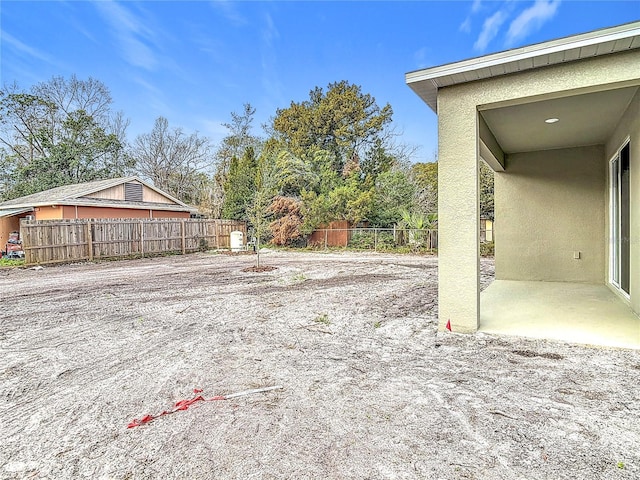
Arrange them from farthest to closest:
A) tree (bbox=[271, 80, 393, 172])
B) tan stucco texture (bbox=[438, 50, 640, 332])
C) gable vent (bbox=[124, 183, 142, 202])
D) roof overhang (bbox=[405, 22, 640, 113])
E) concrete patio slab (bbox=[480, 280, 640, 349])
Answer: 1. tree (bbox=[271, 80, 393, 172])
2. gable vent (bbox=[124, 183, 142, 202])
3. concrete patio slab (bbox=[480, 280, 640, 349])
4. tan stucco texture (bbox=[438, 50, 640, 332])
5. roof overhang (bbox=[405, 22, 640, 113])

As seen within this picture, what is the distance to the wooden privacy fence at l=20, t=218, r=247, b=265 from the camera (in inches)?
454

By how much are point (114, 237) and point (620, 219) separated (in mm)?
14437

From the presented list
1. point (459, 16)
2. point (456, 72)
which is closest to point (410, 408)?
point (456, 72)

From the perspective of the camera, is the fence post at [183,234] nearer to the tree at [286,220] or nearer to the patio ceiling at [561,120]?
the tree at [286,220]

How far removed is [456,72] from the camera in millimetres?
3822

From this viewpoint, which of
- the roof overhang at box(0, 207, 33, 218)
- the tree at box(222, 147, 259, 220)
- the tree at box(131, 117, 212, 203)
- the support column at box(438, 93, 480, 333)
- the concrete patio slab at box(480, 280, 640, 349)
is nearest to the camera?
the concrete patio slab at box(480, 280, 640, 349)

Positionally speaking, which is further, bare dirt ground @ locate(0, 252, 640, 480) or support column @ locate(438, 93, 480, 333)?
support column @ locate(438, 93, 480, 333)

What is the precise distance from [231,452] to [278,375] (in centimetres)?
106

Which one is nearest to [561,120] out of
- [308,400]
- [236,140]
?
[308,400]

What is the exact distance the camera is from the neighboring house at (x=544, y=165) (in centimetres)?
355

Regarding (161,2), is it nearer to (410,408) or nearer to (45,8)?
(45,8)

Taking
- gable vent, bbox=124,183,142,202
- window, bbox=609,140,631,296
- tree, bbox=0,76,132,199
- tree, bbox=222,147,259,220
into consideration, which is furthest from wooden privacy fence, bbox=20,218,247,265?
window, bbox=609,140,631,296

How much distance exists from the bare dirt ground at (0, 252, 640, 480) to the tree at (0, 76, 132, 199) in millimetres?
20496

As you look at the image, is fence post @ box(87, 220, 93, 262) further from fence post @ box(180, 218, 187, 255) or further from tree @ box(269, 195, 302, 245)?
tree @ box(269, 195, 302, 245)
